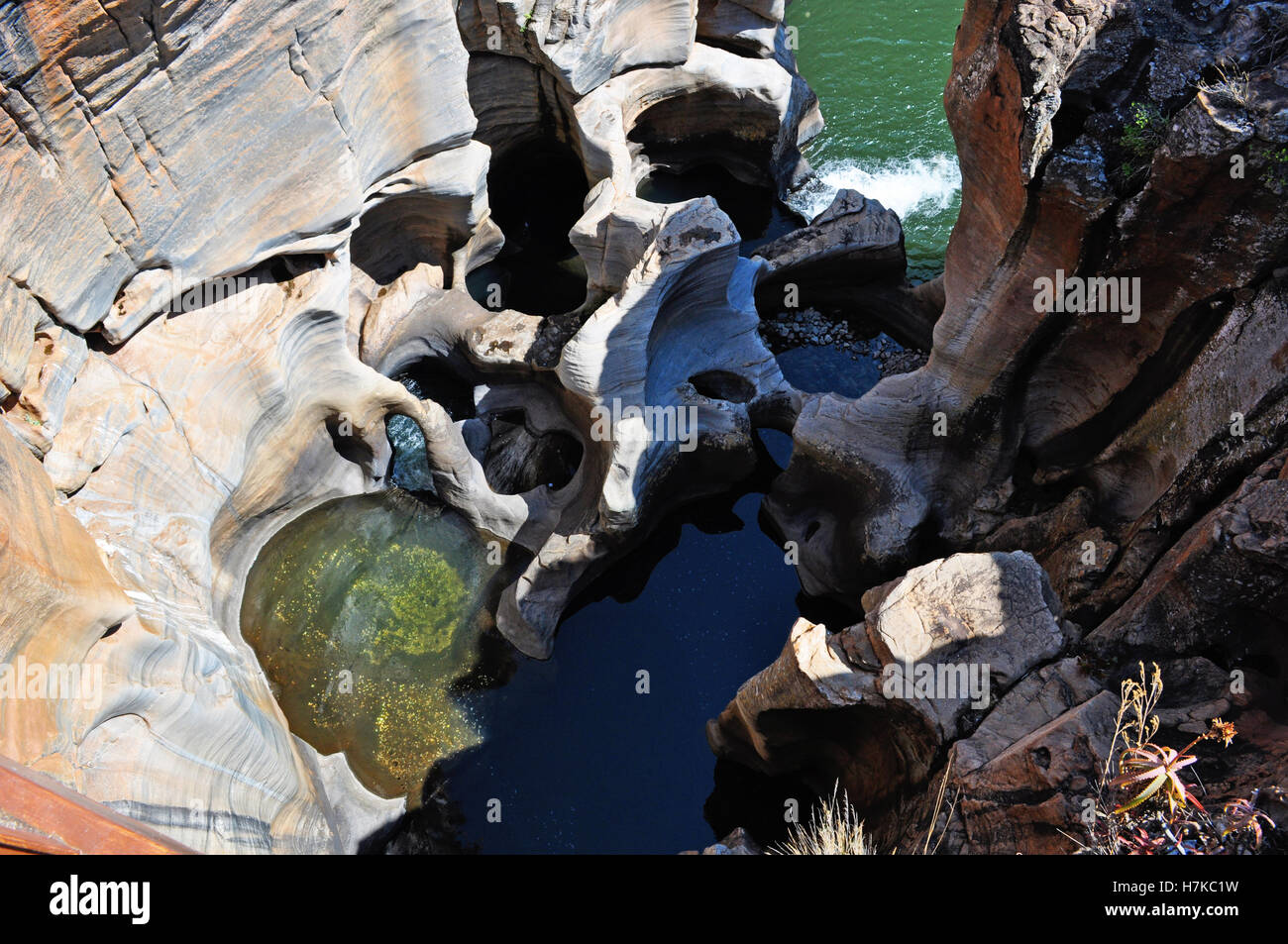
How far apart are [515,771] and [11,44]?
25.1 ft

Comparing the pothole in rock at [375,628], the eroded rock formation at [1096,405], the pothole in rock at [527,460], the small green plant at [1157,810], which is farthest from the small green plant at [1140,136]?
the pothole in rock at [375,628]

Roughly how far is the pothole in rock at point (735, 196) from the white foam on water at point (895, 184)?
33 cm

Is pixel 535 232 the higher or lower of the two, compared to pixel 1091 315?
lower

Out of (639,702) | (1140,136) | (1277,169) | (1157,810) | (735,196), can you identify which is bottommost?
(639,702)

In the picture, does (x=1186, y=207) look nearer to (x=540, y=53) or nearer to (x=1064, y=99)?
(x=1064, y=99)

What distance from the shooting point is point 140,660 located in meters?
7.51

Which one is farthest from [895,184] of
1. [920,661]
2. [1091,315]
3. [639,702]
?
[920,661]

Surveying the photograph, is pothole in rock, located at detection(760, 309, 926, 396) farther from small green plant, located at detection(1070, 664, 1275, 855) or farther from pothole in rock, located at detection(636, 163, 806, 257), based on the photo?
small green plant, located at detection(1070, 664, 1275, 855)

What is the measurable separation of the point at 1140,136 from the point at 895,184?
26.0ft

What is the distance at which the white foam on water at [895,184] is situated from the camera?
49.3 feet

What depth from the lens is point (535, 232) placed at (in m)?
15.1

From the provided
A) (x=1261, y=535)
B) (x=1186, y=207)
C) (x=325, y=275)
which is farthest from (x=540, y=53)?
(x=1261, y=535)

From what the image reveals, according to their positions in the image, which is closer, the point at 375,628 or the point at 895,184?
the point at 375,628

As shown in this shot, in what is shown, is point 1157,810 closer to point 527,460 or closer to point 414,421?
point 527,460
